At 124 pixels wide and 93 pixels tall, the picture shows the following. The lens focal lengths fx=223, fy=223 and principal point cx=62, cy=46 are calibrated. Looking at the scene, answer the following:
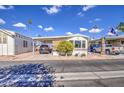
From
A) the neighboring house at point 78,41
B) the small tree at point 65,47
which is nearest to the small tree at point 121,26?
the neighboring house at point 78,41

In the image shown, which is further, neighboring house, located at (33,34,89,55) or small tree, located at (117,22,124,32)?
neighboring house, located at (33,34,89,55)

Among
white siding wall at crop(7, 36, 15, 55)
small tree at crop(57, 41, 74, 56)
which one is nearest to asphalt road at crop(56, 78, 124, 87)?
small tree at crop(57, 41, 74, 56)

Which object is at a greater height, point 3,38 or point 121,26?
point 121,26

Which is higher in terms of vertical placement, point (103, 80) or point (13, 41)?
point (13, 41)

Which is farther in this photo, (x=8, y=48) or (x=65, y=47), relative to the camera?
(x=8, y=48)

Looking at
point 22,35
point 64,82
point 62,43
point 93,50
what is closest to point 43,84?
point 64,82

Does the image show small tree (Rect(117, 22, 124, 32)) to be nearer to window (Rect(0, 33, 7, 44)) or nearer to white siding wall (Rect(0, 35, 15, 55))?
white siding wall (Rect(0, 35, 15, 55))

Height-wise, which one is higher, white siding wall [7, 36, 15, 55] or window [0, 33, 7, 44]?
window [0, 33, 7, 44]

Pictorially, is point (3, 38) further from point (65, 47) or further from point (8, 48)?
point (65, 47)

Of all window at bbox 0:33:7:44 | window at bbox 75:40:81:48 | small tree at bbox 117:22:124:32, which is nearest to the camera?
small tree at bbox 117:22:124:32

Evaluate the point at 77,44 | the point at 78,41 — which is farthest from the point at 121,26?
the point at 77,44
